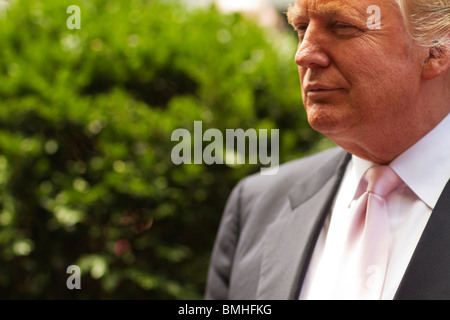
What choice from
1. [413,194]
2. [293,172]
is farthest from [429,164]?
[293,172]

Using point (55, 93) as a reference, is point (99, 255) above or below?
below

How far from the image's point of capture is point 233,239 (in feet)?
8.45

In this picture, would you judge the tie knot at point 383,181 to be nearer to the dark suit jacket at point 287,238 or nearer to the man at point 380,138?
the man at point 380,138

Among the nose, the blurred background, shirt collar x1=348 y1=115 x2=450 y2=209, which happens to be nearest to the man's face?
the nose

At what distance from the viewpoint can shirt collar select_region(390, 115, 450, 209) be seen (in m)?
1.92

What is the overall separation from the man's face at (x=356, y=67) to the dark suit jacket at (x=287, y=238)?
1.05 feet

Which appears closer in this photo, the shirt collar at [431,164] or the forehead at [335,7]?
the forehead at [335,7]

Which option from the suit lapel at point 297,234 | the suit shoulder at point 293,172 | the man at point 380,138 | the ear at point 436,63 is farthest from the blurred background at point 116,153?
the ear at point 436,63

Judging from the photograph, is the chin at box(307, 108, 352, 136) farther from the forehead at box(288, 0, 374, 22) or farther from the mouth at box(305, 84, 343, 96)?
the forehead at box(288, 0, 374, 22)

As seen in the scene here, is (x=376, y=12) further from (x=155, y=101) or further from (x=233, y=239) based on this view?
(x=155, y=101)

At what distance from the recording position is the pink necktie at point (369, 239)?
74.8 inches

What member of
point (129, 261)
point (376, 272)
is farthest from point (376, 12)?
point (129, 261)
